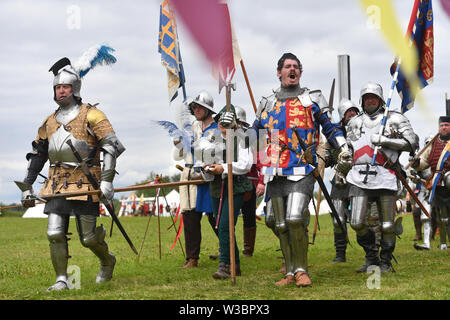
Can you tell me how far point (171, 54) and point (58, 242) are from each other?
4191 millimetres

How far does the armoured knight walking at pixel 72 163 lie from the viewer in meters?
6.17

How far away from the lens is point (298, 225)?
6125 millimetres

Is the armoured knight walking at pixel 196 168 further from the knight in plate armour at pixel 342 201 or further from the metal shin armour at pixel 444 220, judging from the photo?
the metal shin armour at pixel 444 220

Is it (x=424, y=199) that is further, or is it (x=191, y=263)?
(x=424, y=199)

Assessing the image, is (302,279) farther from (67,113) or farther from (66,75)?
(66,75)

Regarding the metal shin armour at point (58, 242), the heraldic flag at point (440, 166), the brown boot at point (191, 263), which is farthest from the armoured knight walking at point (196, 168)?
the heraldic flag at point (440, 166)

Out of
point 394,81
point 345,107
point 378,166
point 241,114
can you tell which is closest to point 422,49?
point 394,81

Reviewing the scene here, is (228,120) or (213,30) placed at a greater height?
(213,30)

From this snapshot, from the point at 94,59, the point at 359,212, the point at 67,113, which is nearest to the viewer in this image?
the point at 67,113

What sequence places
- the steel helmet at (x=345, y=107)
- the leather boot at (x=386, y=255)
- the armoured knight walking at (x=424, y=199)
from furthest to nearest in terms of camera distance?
1. the armoured knight walking at (x=424, y=199)
2. the steel helmet at (x=345, y=107)
3. the leather boot at (x=386, y=255)

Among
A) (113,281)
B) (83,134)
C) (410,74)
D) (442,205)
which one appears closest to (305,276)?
(113,281)

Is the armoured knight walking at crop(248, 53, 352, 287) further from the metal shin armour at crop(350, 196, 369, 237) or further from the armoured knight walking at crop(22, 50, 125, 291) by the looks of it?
the armoured knight walking at crop(22, 50, 125, 291)

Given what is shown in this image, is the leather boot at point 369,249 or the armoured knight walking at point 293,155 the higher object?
the armoured knight walking at point 293,155

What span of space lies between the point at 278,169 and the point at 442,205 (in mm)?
5063
